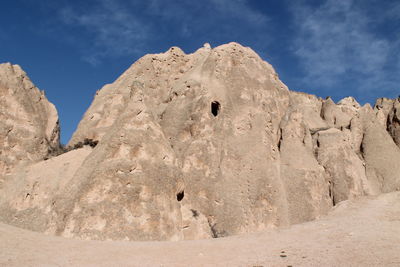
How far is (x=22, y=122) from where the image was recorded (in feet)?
79.9

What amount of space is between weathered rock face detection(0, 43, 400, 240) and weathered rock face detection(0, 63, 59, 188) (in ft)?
4.61

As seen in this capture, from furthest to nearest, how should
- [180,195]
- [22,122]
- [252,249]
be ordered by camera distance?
[22,122]
[180,195]
[252,249]

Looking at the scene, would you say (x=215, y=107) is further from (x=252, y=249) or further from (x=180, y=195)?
(x=252, y=249)

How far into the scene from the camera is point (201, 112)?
73.4 feet

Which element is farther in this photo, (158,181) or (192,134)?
(192,134)

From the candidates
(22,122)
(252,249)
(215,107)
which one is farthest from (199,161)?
(22,122)

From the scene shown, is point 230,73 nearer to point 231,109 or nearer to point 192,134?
point 231,109

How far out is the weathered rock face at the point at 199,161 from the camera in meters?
16.4

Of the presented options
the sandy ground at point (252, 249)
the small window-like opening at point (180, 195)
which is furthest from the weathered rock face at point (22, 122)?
the sandy ground at point (252, 249)

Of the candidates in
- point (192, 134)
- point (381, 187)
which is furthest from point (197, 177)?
point (381, 187)

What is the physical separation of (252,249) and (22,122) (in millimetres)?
19983

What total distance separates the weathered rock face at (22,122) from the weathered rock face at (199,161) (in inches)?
55.3

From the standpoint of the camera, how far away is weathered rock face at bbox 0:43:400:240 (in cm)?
1638

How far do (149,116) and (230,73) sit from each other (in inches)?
333
